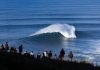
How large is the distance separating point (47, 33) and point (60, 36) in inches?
75.9

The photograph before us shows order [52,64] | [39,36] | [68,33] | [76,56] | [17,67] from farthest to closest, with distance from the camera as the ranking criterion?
[68,33] → [39,36] → [76,56] → [52,64] → [17,67]

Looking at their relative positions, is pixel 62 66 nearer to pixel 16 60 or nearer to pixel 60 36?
pixel 16 60

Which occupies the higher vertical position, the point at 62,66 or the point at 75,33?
the point at 75,33

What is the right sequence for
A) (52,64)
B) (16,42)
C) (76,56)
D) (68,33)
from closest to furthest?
(52,64) < (76,56) < (16,42) < (68,33)

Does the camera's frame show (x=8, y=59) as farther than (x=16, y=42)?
No

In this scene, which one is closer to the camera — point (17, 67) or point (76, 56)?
point (17, 67)

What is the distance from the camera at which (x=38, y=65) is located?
14875mm

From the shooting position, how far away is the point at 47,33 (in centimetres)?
5700

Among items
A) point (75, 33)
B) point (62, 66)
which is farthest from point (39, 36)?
point (62, 66)

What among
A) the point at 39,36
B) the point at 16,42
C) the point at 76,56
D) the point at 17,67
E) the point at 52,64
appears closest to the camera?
the point at 17,67

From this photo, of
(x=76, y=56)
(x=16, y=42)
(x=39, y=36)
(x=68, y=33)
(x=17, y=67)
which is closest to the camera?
(x=17, y=67)

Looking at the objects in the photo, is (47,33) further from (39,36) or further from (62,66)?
(62,66)

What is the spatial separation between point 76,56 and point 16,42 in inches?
450

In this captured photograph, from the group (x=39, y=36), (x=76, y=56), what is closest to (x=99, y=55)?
(x=76, y=56)
